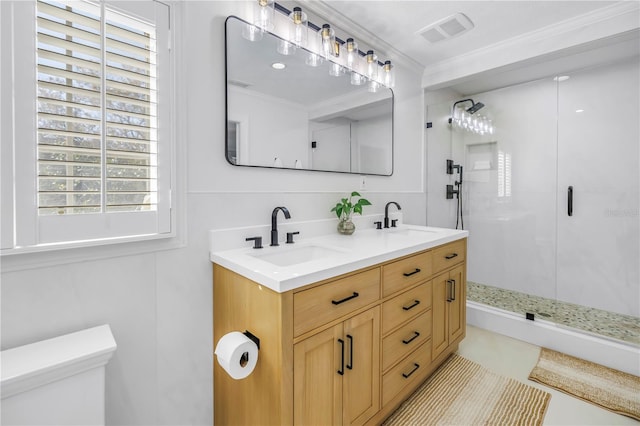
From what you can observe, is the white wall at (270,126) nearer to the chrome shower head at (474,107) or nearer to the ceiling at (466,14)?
the ceiling at (466,14)

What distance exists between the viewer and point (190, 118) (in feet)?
4.42

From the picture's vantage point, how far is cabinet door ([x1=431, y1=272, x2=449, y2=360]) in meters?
1.81

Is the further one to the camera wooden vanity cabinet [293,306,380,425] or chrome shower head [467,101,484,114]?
chrome shower head [467,101,484,114]

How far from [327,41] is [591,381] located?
2.66 meters

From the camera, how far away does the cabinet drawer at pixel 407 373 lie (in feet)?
4.79

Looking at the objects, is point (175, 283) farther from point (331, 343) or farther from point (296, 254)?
point (331, 343)

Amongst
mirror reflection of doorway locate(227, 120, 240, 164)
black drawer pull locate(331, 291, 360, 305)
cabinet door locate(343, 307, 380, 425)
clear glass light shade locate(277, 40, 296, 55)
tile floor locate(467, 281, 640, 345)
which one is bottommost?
tile floor locate(467, 281, 640, 345)

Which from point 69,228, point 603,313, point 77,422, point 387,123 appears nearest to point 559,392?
point 603,313

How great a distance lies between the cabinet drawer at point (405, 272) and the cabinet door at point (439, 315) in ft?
0.55

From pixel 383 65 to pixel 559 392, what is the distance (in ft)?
8.04

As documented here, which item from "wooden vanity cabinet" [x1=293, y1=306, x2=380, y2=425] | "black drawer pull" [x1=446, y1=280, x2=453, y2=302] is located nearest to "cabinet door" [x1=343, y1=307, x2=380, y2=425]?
"wooden vanity cabinet" [x1=293, y1=306, x2=380, y2=425]

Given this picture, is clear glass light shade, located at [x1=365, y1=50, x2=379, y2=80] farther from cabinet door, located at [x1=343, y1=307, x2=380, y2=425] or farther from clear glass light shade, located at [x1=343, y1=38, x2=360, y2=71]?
cabinet door, located at [x1=343, y1=307, x2=380, y2=425]

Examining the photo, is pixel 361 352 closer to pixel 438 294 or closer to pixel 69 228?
pixel 438 294

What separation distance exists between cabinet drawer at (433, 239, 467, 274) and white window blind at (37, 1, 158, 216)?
1.55 m
